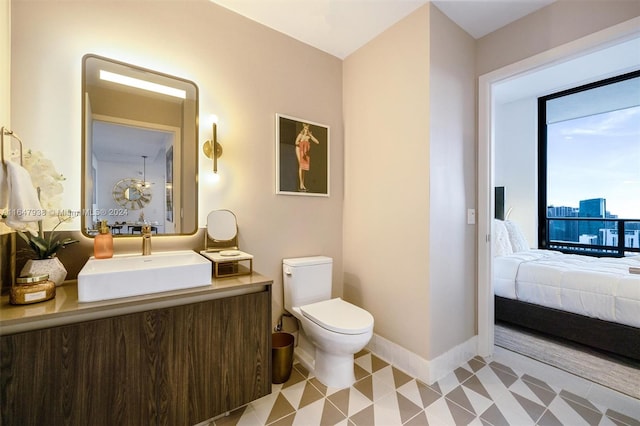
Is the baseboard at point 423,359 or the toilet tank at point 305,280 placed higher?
the toilet tank at point 305,280

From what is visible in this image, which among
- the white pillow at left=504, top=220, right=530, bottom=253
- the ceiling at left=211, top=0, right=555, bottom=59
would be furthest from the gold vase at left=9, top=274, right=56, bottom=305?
the white pillow at left=504, top=220, right=530, bottom=253

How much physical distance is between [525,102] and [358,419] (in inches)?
194

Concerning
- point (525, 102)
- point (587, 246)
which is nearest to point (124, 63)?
point (525, 102)

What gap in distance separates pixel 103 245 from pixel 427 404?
206cm

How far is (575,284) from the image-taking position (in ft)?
7.46

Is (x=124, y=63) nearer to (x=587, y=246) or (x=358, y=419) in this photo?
(x=358, y=419)

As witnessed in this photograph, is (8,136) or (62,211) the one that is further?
(62,211)

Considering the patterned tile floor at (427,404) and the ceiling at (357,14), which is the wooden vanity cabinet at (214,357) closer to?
the patterned tile floor at (427,404)

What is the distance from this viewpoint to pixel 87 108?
5.02 feet

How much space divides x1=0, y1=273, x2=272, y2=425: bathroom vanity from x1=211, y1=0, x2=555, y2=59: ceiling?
1865mm

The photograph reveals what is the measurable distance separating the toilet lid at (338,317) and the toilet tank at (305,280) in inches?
4.3

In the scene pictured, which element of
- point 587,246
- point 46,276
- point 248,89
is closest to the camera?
point 46,276

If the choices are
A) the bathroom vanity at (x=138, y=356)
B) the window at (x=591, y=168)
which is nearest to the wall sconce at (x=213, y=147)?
the bathroom vanity at (x=138, y=356)

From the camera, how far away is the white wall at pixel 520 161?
4.18 m
